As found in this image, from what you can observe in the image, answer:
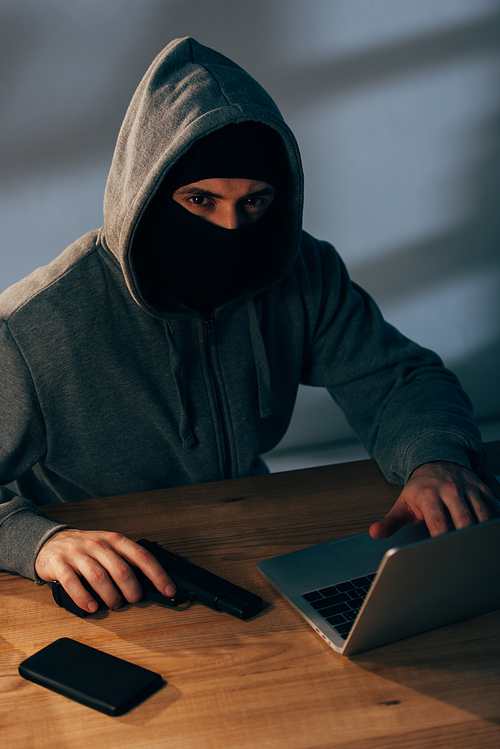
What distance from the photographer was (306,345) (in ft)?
4.21

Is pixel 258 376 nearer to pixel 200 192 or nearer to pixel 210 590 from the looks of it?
pixel 200 192

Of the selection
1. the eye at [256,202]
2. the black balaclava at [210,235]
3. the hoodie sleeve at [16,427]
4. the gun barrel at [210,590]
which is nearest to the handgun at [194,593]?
the gun barrel at [210,590]

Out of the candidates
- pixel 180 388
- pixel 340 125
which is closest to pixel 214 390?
pixel 180 388

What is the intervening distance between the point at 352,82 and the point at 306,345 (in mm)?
1027

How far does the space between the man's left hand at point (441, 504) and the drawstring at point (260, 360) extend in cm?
38

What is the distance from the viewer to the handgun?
69cm

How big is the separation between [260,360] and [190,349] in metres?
0.14

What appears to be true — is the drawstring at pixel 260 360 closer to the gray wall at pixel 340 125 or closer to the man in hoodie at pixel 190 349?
the man in hoodie at pixel 190 349

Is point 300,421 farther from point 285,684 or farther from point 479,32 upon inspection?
point 285,684

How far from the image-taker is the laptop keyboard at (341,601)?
0.65 metres

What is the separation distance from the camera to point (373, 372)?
124cm

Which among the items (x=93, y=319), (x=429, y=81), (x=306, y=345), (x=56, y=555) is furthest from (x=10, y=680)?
(x=429, y=81)

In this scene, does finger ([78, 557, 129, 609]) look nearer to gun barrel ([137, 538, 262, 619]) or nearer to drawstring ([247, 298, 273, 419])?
gun barrel ([137, 538, 262, 619])

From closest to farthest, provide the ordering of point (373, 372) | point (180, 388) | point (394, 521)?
1. point (394, 521)
2. point (180, 388)
3. point (373, 372)
